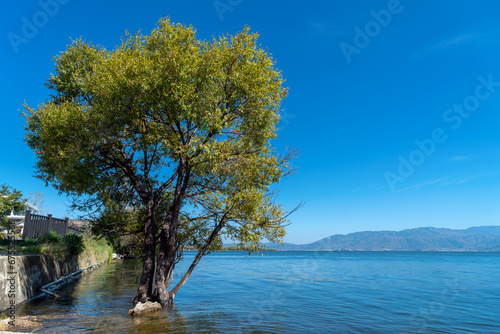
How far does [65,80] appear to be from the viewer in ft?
60.4

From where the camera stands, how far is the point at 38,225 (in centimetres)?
2388

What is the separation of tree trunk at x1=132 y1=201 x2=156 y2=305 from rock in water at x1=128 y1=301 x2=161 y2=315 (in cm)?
77

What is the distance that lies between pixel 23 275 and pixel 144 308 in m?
6.45

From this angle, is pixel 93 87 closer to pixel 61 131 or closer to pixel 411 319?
pixel 61 131


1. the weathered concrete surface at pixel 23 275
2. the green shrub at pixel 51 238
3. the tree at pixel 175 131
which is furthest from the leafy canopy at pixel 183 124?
the green shrub at pixel 51 238

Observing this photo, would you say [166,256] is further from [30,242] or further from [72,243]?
[72,243]

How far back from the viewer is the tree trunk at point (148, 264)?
16062 mm

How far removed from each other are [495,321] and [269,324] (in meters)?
12.4

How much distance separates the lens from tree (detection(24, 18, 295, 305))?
13.9m

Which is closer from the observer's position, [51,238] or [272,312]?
[272,312]

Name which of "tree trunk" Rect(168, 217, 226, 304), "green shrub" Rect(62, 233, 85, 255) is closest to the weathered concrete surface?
"green shrub" Rect(62, 233, 85, 255)

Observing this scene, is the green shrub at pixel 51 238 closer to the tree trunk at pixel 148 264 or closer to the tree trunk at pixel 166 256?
the tree trunk at pixel 148 264

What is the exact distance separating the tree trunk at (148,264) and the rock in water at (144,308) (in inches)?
30.4

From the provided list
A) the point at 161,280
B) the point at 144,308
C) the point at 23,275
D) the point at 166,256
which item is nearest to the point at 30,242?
the point at 23,275
